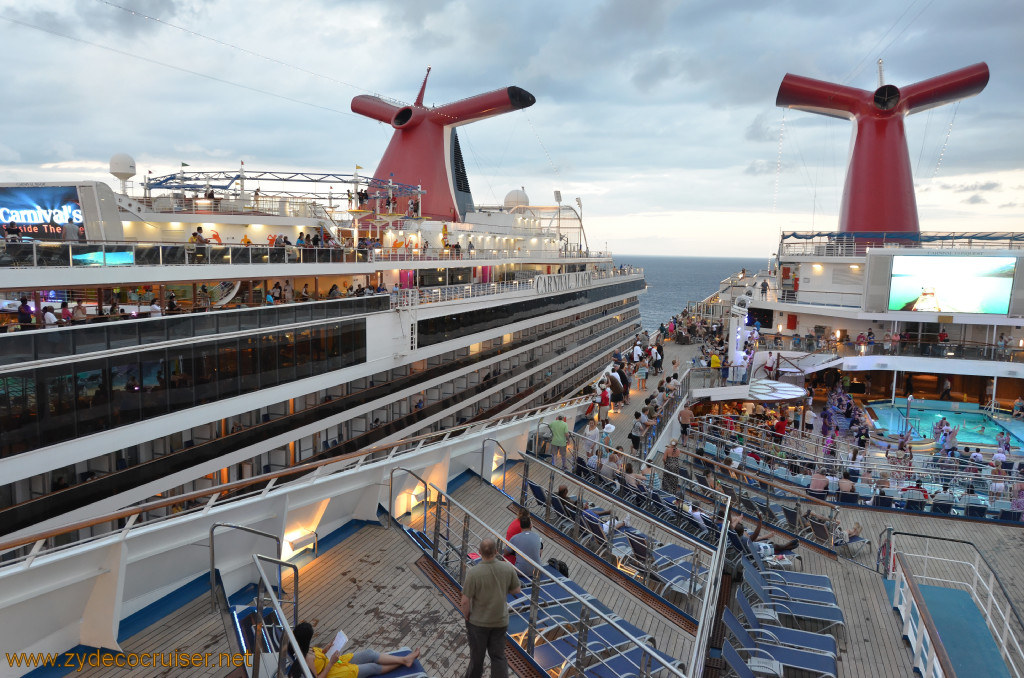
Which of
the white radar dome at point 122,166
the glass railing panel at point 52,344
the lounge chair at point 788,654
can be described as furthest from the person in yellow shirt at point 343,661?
the white radar dome at point 122,166

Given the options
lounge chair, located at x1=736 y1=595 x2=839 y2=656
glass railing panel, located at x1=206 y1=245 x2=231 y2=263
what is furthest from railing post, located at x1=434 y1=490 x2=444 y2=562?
glass railing panel, located at x1=206 y1=245 x2=231 y2=263

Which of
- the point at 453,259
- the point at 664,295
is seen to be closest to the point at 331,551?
the point at 453,259

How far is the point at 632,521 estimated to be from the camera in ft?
33.3

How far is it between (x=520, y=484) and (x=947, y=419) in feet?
62.0

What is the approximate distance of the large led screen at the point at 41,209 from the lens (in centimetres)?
1547

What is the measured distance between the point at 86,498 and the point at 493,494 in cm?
781

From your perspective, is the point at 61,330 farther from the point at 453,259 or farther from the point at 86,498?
the point at 453,259

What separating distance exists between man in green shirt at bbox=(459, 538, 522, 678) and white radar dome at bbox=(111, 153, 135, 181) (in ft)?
68.4

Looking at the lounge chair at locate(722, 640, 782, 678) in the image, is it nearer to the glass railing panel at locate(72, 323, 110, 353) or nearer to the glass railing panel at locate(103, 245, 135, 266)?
the glass railing panel at locate(72, 323, 110, 353)

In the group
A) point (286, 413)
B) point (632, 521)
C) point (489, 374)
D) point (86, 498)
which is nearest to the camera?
point (632, 521)

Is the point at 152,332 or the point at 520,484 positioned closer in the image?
the point at 520,484

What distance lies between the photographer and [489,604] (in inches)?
200

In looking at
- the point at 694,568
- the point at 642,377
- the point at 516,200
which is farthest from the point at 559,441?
the point at 516,200

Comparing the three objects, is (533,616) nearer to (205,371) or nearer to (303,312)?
(205,371)
